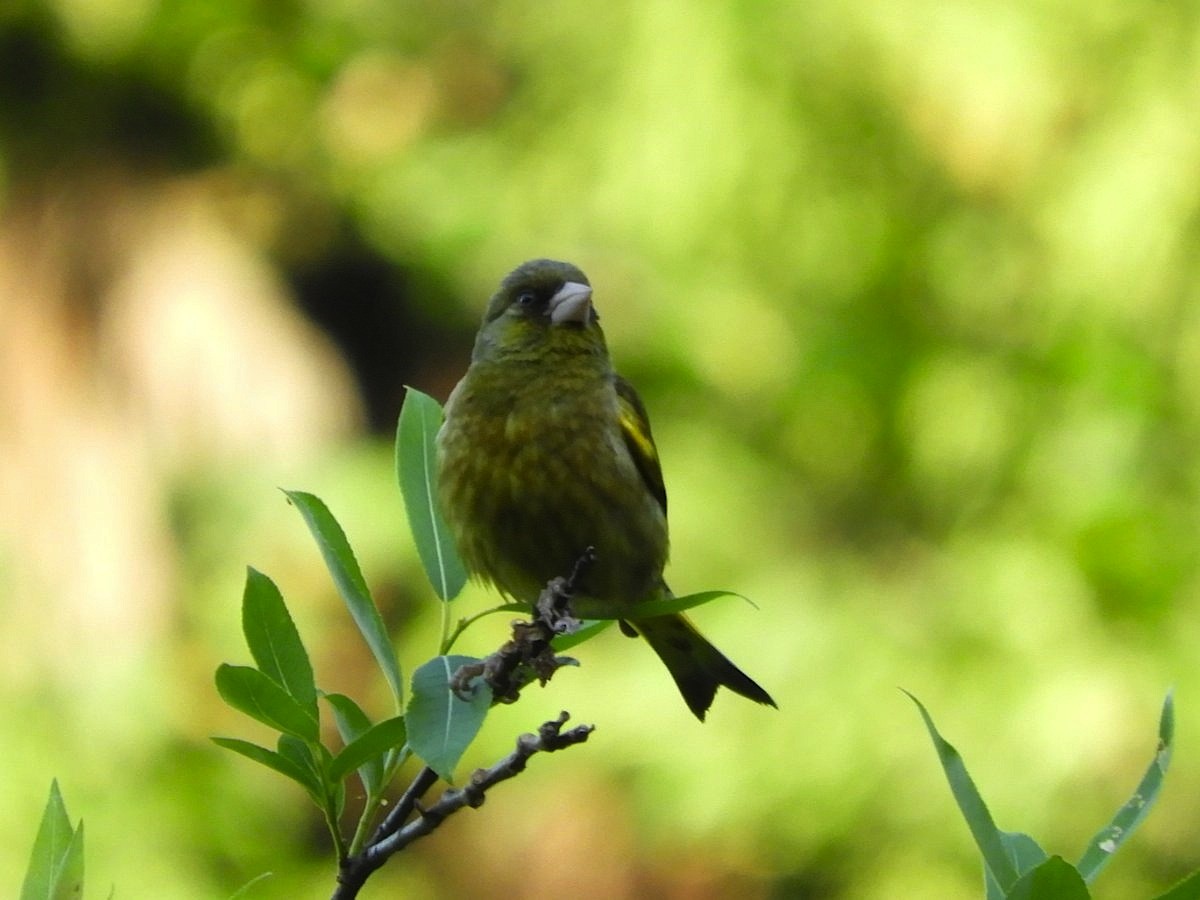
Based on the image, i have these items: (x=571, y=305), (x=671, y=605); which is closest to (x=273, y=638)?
(x=671, y=605)

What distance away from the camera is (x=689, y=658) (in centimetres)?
321

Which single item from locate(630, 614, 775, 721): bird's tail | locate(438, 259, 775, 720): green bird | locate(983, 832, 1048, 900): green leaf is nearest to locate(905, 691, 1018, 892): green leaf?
locate(983, 832, 1048, 900): green leaf

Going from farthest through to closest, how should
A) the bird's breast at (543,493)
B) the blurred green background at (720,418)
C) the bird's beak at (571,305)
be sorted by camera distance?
the blurred green background at (720,418), the bird's beak at (571,305), the bird's breast at (543,493)

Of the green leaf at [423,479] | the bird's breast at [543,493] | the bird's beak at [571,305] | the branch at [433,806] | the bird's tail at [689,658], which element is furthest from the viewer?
the bird's tail at [689,658]

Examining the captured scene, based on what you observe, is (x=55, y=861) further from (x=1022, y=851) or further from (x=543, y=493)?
(x=543, y=493)

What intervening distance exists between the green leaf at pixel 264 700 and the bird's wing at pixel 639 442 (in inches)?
53.8

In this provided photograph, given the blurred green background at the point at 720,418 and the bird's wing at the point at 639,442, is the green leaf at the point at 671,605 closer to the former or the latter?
the bird's wing at the point at 639,442

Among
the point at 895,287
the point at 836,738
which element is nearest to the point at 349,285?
the point at 895,287

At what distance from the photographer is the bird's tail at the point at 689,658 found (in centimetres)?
315

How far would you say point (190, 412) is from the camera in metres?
7.75

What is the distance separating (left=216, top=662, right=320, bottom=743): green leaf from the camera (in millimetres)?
1741

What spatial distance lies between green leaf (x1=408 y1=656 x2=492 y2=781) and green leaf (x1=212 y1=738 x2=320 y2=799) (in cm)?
16

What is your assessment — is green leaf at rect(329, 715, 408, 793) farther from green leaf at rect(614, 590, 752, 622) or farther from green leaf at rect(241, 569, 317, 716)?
green leaf at rect(614, 590, 752, 622)

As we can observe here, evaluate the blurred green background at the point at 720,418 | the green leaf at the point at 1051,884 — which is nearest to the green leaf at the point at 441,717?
the green leaf at the point at 1051,884
